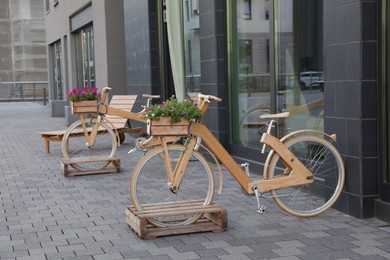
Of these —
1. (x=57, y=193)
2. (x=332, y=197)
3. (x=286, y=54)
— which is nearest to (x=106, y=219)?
(x=57, y=193)

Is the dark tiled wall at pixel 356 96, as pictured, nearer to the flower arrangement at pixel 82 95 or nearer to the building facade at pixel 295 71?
the building facade at pixel 295 71

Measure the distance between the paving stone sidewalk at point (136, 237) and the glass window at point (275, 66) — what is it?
1156 millimetres

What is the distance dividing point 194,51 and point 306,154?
14.7 ft

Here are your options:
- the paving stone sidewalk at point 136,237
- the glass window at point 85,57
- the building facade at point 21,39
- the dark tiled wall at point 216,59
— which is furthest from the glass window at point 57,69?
the paving stone sidewalk at point 136,237

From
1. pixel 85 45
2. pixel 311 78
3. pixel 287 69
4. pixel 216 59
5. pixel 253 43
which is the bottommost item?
pixel 311 78

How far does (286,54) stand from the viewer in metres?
7.50

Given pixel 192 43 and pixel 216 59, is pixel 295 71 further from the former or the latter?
pixel 192 43

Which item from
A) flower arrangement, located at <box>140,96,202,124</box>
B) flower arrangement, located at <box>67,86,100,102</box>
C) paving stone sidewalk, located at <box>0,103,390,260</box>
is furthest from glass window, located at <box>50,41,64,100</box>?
flower arrangement, located at <box>140,96,202,124</box>

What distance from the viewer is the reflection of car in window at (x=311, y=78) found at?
6774 millimetres

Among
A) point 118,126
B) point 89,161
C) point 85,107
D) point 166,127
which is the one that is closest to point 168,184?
point 166,127

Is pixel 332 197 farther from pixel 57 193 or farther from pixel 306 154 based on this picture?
pixel 57 193

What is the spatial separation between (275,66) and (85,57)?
1257 cm

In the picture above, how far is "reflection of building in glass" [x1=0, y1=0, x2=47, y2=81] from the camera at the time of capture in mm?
42656

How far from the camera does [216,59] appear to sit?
8867 millimetres
